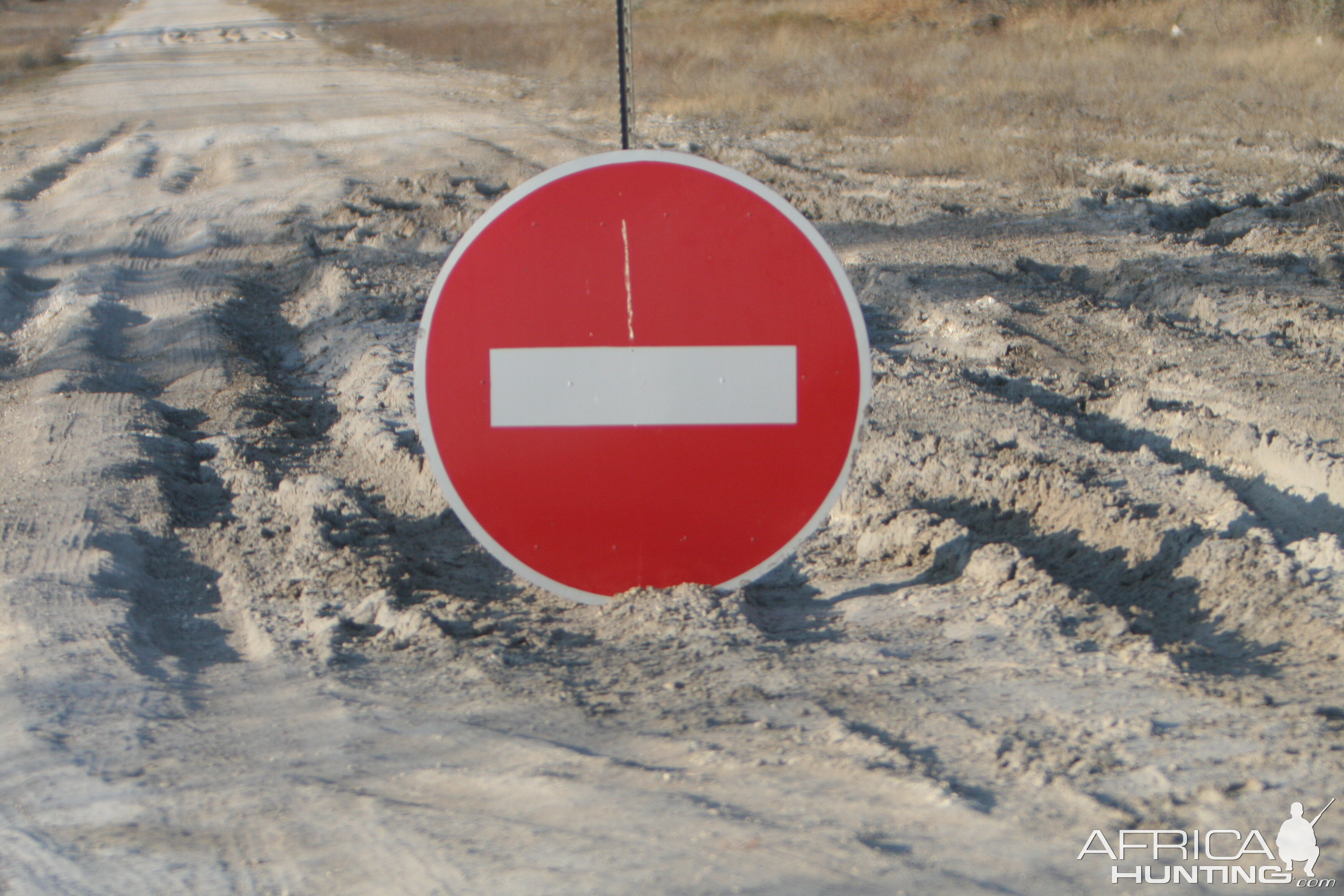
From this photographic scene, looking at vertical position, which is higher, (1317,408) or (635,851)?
(1317,408)

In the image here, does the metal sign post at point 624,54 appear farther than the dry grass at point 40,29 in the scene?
No

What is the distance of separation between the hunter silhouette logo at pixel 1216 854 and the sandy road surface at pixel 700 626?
4 cm

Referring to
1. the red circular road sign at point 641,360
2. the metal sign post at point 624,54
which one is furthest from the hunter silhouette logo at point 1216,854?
the metal sign post at point 624,54

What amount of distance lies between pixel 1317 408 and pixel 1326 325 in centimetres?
129

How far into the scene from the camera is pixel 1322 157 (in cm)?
962

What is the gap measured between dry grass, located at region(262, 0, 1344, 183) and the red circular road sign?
301 inches

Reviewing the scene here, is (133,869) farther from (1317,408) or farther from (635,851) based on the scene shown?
(1317,408)

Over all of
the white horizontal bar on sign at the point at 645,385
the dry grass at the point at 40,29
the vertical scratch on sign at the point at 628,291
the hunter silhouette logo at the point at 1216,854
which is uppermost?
the dry grass at the point at 40,29

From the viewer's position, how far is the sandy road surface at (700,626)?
77.4 inches

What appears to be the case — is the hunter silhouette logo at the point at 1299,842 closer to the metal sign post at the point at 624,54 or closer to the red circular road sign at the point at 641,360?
the red circular road sign at the point at 641,360

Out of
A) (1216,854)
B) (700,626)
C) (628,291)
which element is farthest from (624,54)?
(1216,854)

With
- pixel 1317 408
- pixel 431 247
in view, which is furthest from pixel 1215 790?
pixel 431 247

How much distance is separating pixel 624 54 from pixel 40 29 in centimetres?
3712

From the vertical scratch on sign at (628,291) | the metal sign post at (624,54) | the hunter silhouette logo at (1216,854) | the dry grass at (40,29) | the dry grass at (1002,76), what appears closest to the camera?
the hunter silhouette logo at (1216,854)
